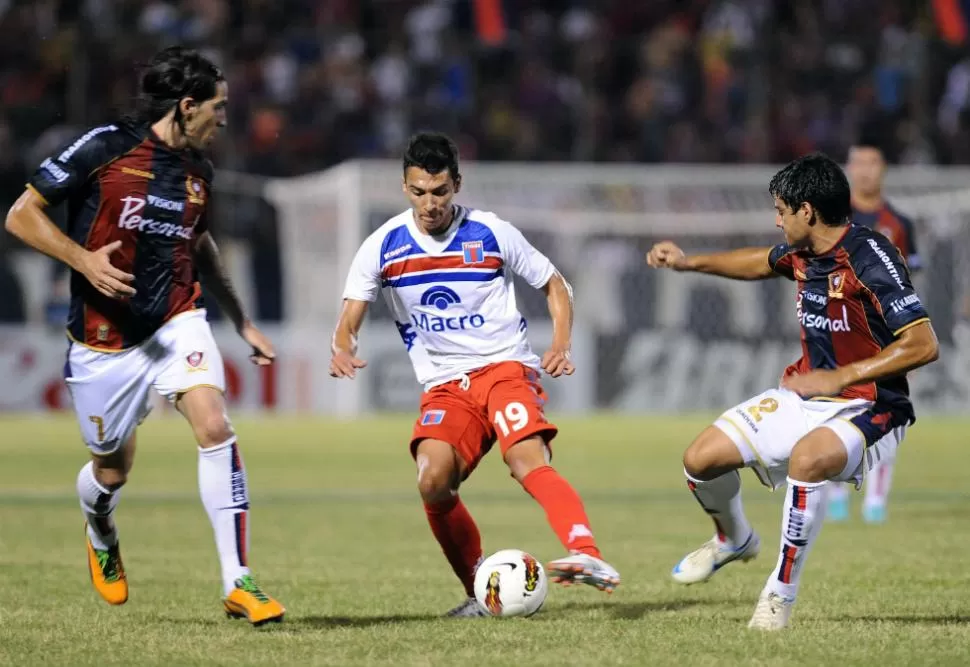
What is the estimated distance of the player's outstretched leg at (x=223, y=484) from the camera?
20.8 ft

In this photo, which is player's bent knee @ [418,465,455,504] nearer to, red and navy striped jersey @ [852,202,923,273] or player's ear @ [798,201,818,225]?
player's ear @ [798,201,818,225]

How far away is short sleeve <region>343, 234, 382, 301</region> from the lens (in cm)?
680

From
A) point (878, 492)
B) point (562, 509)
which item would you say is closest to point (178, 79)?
point (562, 509)

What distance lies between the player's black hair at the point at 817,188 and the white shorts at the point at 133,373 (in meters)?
2.42

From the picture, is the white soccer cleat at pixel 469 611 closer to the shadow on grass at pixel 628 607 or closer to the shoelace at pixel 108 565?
the shadow on grass at pixel 628 607

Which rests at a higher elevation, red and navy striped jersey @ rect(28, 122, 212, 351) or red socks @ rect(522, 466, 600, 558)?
red and navy striped jersey @ rect(28, 122, 212, 351)

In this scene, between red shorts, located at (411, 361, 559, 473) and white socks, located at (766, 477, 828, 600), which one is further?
red shorts, located at (411, 361, 559, 473)

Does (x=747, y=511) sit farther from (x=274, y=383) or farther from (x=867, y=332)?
(x=274, y=383)

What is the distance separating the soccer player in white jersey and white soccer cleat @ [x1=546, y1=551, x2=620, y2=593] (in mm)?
705

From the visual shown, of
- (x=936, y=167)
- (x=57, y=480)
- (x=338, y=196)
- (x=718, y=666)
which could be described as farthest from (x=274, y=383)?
(x=718, y=666)

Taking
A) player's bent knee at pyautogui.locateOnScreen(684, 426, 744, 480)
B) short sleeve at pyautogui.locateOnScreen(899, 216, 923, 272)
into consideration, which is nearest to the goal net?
short sleeve at pyautogui.locateOnScreen(899, 216, 923, 272)

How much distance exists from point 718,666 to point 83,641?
2361 mm

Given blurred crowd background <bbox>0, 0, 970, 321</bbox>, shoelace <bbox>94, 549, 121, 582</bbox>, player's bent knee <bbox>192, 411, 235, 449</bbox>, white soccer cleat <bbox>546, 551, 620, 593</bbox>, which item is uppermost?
blurred crowd background <bbox>0, 0, 970, 321</bbox>

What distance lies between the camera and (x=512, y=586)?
6375 millimetres
